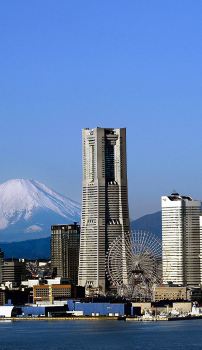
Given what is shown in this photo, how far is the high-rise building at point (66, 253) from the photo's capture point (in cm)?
17800

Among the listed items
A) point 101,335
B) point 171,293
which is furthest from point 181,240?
point 101,335

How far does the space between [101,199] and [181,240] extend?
10.7 meters

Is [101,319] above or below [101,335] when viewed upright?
above

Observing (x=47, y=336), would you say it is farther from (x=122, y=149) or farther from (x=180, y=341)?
(x=122, y=149)

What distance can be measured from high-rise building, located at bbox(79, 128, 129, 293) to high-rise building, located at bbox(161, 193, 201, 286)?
549 centimetres

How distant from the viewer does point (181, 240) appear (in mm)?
160875

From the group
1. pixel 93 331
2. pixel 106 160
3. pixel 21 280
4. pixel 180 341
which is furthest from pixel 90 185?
pixel 180 341

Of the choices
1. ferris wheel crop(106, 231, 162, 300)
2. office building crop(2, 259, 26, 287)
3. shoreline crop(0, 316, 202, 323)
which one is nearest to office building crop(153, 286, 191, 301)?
ferris wheel crop(106, 231, 162, 300)

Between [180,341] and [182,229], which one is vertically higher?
[182,229]

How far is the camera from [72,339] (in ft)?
301

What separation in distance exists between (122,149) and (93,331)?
70247 mm

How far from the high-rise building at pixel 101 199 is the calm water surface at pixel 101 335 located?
147 feet

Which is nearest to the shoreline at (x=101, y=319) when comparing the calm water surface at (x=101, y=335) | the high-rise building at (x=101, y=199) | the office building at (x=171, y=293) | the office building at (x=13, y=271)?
the calm water surface at (x=101, y=335)

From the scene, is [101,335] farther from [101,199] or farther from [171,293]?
[101,199]
